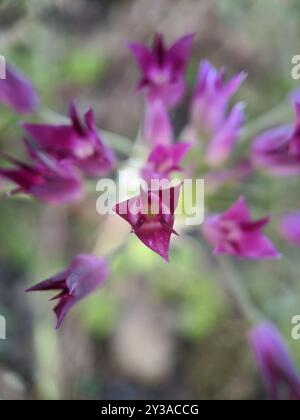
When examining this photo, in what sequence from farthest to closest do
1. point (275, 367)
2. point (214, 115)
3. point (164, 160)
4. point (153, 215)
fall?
point (214, 115) < point (275, 367) < point (164, 160) < point (153, 215)

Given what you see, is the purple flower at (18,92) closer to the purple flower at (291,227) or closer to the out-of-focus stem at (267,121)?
the out-of-focus stem at (267,121)

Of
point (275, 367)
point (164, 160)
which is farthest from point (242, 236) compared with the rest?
point (275, 367)

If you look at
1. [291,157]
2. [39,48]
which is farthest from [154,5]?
[291,157]

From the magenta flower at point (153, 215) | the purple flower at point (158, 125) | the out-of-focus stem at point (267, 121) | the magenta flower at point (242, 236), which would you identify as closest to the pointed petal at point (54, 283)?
the magenta flower at point (153, 215)

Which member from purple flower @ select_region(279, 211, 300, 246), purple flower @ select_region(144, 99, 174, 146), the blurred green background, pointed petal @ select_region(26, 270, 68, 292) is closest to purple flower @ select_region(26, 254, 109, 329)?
pointed petal @ select_region(26, 270, 68, 292)

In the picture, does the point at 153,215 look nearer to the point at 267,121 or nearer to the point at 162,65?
the point at 162,65

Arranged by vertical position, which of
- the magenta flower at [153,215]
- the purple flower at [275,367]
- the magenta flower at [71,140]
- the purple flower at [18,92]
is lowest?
the purple flower at [275,367]
